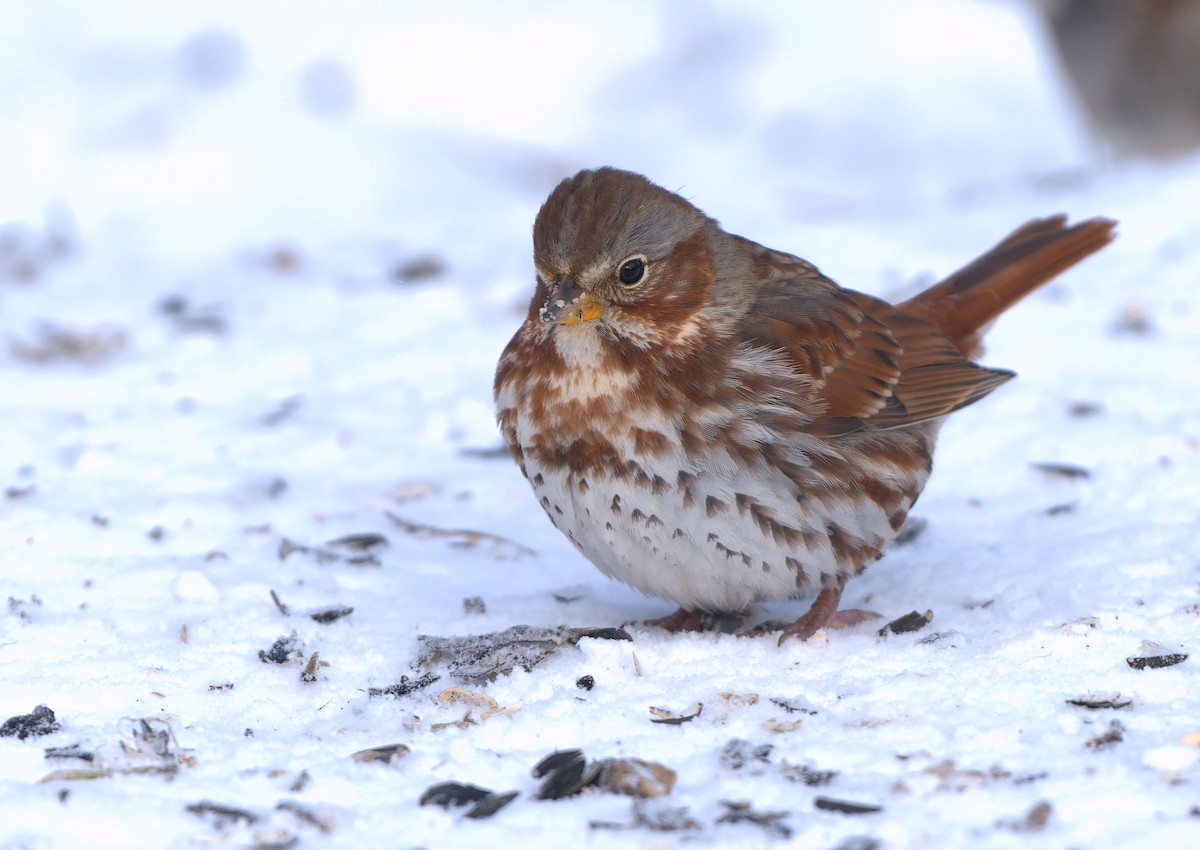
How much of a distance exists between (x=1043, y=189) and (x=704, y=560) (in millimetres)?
5326

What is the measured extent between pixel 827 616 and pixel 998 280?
1.49 meters

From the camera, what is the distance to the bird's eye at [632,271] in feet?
12.8

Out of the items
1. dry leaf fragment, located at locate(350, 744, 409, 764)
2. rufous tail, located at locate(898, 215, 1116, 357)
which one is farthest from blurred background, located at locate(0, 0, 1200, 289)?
dry leaf fragment, located at locate(350, 744, 409, 764)

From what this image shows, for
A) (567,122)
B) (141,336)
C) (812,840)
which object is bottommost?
(812,840)

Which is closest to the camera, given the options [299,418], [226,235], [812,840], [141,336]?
[812,840]

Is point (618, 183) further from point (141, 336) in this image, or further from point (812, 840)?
point (141, 336)

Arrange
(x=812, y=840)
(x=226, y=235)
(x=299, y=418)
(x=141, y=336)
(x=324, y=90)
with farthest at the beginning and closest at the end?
(x=324, y=90) < (x=226, y=235) < (x=141, y=336) < (x=299, y=418) < (x=812, y=840)

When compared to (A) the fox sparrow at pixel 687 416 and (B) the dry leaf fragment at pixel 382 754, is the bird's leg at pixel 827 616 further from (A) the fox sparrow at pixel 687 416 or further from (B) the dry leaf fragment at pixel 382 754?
(B) the dry leaf fragment at pixel 382 754

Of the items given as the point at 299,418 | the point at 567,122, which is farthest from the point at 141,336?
the point at 567,122

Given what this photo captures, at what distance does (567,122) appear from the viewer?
438 inches

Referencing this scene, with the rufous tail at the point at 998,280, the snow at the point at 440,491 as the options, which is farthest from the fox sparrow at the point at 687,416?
the rufous tail at the point at 998,280

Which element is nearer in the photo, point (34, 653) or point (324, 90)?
point (34, 653)

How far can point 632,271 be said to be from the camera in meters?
3.93

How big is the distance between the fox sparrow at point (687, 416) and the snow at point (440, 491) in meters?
0.24
